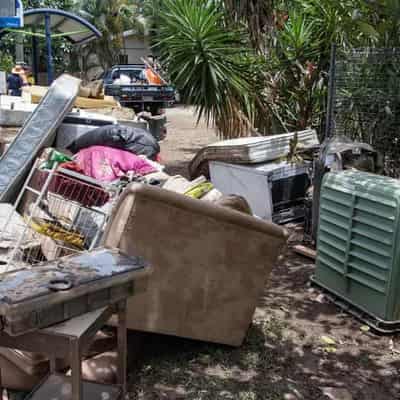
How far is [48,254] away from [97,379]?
1.35 m

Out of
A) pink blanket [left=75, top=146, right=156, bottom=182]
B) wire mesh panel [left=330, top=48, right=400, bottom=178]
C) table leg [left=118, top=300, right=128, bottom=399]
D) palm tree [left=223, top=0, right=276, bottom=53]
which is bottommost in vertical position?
table leg [left=118, top=300, right=128, bottom=399]

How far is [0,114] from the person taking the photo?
6.12 m

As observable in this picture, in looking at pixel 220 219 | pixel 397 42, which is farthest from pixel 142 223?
pixel 397 42

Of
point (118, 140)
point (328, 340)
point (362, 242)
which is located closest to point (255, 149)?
point (118, 140)

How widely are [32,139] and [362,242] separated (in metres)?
3.13

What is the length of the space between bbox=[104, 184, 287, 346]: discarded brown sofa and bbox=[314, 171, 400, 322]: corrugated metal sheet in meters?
0.76

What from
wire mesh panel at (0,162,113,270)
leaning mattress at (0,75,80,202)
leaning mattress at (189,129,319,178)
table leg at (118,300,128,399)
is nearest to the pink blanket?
leaning mattress at (0,75,80,202)

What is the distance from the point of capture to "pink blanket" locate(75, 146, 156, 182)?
4.71 meters

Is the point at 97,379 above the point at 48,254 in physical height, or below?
below

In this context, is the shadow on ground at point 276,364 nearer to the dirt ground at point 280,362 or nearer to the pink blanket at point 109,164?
the dirt ground at point 280,362

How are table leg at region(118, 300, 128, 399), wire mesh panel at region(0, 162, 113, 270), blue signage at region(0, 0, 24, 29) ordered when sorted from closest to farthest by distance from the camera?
table leg at region(118, 300, 128, 399)
wire mesh panel at region(0, 162, 113, 270)
blue signage at region(0, 0, 24, 29)

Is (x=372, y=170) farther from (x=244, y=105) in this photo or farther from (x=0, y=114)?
(x=0, y=114)

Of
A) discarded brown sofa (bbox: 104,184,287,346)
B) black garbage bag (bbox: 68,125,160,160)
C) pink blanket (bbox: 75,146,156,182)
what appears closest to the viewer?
discarded brown sofa (bbox: 104,184,287,346)

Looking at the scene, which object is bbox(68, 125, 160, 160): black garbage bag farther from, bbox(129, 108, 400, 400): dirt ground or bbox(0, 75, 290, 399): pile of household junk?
bbox(129, 108, 400, 400): dirt ground
